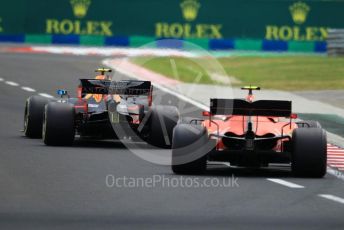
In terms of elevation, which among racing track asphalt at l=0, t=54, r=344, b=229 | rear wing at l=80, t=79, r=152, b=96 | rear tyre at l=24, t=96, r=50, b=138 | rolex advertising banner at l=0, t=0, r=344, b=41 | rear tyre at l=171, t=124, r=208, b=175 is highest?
rolex advertising banner at l=0, t=0, r=344, b=41

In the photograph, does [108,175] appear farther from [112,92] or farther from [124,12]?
[124,12]

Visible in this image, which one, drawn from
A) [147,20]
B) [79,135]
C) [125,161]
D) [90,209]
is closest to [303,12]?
[147,20]

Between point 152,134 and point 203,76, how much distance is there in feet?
75.2

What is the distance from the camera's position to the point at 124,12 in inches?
2215

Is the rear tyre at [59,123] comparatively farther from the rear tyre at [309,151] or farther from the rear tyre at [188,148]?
the rear tyre at [309,151]

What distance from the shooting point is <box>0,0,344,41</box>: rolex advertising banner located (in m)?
55.9

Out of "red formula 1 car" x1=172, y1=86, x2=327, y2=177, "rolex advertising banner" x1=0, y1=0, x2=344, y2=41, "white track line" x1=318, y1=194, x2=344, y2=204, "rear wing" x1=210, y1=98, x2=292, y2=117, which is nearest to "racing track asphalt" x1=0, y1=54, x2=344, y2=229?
"white track line" x1=318, y1=194, x2=344, y2=204

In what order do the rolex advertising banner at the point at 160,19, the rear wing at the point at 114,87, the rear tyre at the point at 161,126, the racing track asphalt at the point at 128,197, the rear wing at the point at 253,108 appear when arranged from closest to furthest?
the racing track asphalt at the point at 128,197 → the rear wing at the point at 253,108 → the rear tyre at the point at 161,126 → the rear wing at the point at 114,87 → the rolex advertising banner at the point at 160,19

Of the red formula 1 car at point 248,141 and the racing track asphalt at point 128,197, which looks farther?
the red formula 1 car at point 248,141

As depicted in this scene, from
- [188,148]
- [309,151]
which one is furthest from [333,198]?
[188,148]

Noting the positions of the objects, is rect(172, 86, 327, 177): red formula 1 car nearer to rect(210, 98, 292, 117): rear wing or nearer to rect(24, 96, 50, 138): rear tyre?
rect(210, 98, 292, 117): rear wing

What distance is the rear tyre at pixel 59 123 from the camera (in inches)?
714

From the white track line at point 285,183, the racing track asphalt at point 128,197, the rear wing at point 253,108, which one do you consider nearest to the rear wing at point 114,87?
the racing track asphalt at point 128,197

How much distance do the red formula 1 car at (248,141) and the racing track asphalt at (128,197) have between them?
0.21 metres
